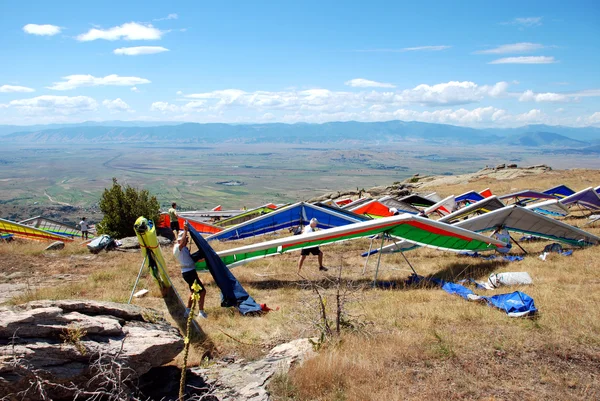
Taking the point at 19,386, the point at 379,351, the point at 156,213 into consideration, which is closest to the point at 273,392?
the point at 379,351

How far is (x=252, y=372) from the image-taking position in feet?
17.5

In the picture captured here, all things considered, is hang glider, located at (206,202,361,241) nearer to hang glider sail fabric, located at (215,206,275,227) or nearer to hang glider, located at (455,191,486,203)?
hang glider sail fabric, located at (215,206,275,227)

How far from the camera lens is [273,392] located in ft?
15.8

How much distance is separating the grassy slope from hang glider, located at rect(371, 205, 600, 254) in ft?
2.68

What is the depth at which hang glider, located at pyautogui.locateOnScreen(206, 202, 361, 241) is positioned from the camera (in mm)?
15992

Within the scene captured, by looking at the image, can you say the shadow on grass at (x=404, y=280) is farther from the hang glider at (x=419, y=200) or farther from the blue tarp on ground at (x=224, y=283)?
the hang glider at (x=419, y=200)

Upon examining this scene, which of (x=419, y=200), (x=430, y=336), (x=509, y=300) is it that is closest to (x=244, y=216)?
(x=419, y=200)

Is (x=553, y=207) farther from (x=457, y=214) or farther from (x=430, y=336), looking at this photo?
(x=430, y=336)

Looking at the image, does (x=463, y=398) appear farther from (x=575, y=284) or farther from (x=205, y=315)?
(x=575, y=284)

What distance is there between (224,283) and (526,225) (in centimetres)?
965

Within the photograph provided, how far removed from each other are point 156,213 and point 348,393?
19.1 m

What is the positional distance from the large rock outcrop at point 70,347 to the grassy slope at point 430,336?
1304mm

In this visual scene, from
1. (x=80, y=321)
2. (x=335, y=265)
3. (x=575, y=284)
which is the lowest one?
(x=335, y=265)

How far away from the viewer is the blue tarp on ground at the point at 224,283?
9.04m
